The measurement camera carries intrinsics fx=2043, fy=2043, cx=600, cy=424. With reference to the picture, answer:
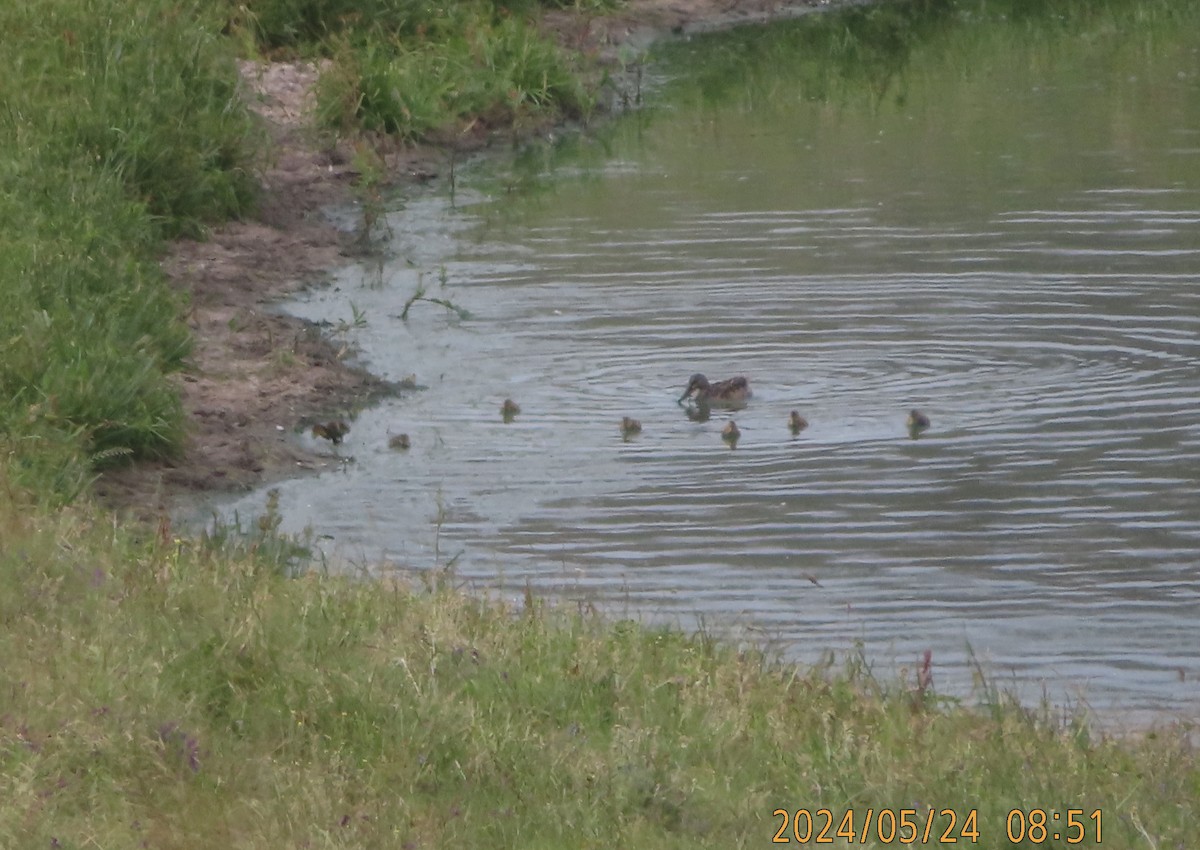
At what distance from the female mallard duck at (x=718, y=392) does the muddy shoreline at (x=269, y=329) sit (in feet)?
5.99

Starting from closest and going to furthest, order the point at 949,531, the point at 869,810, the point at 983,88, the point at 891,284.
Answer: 1. the point at 869,810
2. the point at 949,531
3. the point at 891,284
4. the point at 983,88

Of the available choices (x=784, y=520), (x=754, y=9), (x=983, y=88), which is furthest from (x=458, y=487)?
(x=754, y=9)

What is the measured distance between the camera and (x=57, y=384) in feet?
31.0

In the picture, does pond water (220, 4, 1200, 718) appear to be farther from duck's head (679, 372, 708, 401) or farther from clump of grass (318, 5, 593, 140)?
clump of grass (318, 5, 593, 140)

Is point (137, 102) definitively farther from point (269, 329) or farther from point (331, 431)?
point (331, 431)

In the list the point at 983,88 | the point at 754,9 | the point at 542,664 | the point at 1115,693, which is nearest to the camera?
the point at 542,664

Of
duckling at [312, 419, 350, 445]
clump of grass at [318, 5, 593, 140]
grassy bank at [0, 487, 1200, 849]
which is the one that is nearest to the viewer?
grassy bank at [0, 487, 1200, 849]

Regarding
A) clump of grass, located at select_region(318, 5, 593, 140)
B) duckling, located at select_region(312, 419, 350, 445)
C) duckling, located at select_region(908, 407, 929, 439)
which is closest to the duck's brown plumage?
duckling, located at select_region(908, 407, 929, 439)

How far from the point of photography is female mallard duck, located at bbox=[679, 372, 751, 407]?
34.7 feet

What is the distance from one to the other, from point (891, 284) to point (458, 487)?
4.15m

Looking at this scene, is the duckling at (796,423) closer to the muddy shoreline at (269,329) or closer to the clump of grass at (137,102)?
the muddy shoreline at (269,329)

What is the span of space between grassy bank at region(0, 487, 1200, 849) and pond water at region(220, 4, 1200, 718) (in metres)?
1.06

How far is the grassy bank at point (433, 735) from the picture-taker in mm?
5148

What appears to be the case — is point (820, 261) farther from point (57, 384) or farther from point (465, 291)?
point (57, 384)
